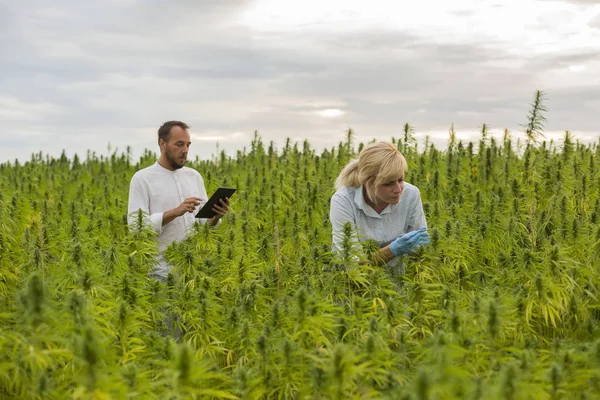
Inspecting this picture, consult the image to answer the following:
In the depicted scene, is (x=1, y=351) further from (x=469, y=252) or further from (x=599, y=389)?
(x=469, y=252)

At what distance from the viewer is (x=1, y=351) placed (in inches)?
144

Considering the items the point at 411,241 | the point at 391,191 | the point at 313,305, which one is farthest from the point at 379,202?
the point at 313,305

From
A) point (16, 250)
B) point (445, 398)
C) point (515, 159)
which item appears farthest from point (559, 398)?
point (515, 159)

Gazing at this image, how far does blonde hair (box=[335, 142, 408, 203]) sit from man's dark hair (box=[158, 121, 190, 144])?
197 centimetres

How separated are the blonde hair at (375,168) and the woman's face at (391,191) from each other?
2.1 inches

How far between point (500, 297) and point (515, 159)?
706 cm

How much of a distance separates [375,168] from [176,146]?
7.55 feet

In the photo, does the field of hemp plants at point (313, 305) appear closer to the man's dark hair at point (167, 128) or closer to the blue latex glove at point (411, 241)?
the blue latex glove at point (411, 241)

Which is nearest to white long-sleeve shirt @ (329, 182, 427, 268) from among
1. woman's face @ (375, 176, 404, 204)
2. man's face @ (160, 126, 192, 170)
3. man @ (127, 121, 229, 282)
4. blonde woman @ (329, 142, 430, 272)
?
blonde woman @ (329, 142, 430, 272)

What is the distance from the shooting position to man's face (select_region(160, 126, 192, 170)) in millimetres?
6438

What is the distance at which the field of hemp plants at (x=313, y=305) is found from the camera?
312 centimetres

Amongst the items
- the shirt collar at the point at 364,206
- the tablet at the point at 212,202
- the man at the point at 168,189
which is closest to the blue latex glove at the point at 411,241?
the shirt collar at the point at 364,206

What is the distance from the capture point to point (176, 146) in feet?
21.3

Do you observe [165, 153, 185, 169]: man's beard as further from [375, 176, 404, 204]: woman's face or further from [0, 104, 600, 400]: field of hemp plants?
[375, 176, 404, 204]: woman's face
